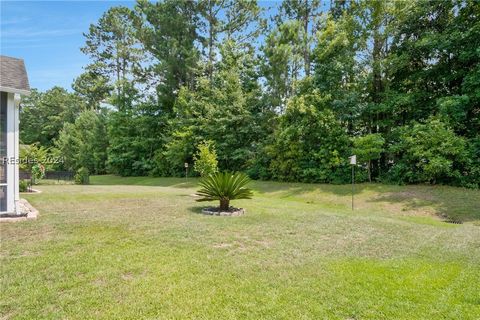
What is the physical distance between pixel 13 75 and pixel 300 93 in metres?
15.6

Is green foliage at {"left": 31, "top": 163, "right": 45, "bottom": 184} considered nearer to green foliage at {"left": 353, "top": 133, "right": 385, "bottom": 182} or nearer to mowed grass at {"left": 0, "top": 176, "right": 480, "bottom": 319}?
mowed grass at {"left": 0, "top": 176, "right": 480, "bottom": 319}

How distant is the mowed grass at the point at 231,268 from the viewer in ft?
11.4

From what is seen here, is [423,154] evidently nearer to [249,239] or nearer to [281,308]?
[249,239]

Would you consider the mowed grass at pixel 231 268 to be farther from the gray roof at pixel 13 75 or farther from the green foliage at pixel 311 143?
the green foliage at pixel 311 143

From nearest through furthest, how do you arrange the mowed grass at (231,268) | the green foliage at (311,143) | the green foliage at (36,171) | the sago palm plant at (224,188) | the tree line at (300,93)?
the mowed grass at (231,268) → the sago palm plant at (224,188) → the tree line at (300,93) → the green foliage at (36,171) → the green foliage at (311,143)

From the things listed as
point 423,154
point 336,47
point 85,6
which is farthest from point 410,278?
point 336,47

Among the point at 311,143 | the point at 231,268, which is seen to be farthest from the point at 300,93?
the point at 231,268

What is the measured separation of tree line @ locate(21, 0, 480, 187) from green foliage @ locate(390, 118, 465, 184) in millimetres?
59

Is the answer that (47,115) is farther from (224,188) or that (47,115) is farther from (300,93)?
(224,188)

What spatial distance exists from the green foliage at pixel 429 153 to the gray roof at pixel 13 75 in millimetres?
15827

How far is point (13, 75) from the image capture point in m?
8.06

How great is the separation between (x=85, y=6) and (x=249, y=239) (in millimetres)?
8500

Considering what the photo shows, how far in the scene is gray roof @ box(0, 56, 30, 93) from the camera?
7.37 meters

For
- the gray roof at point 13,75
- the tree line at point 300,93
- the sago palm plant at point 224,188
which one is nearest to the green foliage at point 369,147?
the tree line at point 300,93
